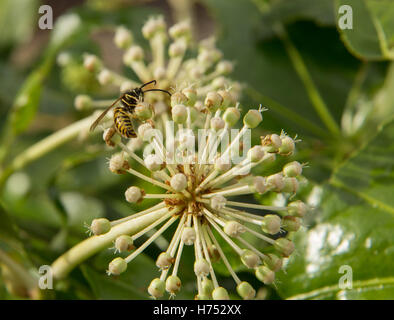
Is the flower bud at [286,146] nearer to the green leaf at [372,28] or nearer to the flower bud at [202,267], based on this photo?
the flower bud at [202,267]

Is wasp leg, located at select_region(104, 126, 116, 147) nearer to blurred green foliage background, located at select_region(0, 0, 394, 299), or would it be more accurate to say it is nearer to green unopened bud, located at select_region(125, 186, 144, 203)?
green unopened bud, located at select_region(125, 186, 144, 203)

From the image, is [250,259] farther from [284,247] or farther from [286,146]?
[286,146]

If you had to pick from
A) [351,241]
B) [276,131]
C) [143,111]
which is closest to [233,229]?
[143,111]

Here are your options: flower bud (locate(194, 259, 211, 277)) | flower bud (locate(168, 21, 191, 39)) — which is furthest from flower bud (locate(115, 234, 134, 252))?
flower bud (locate(168, 21, 191, 39))
